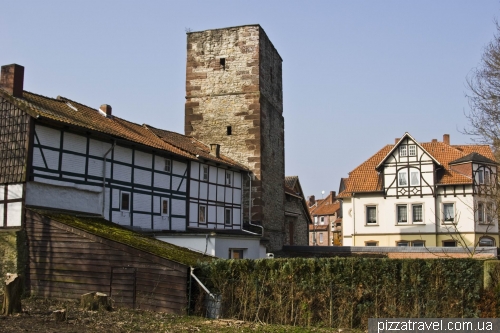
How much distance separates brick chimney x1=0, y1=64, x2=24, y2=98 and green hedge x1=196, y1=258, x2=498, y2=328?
10.1 meters

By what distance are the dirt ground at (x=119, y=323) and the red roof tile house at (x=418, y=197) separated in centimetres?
2485

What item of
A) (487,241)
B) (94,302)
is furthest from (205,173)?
(487,241)

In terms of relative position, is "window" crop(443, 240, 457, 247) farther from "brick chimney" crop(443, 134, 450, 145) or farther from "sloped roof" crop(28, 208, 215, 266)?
"sloped roof" crop(28, 208, 215, 266)

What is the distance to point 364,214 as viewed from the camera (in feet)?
133

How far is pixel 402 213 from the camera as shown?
39.7 metres

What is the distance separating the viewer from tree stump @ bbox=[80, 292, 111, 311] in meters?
16.9

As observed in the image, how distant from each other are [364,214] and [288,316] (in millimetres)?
24853

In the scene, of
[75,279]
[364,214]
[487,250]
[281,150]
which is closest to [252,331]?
[75,279]

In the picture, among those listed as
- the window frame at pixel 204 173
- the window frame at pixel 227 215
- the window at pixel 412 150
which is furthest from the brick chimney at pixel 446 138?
the window frame at pixel 204 173

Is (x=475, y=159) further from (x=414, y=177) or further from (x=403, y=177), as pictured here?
(x=403, y=177)

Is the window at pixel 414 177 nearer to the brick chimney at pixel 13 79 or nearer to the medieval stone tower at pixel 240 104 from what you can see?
the medieval stone tower at pixel 240 104

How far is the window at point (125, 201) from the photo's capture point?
23.9m

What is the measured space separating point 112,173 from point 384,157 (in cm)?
2209

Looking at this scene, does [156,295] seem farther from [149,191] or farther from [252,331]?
[149,191]
